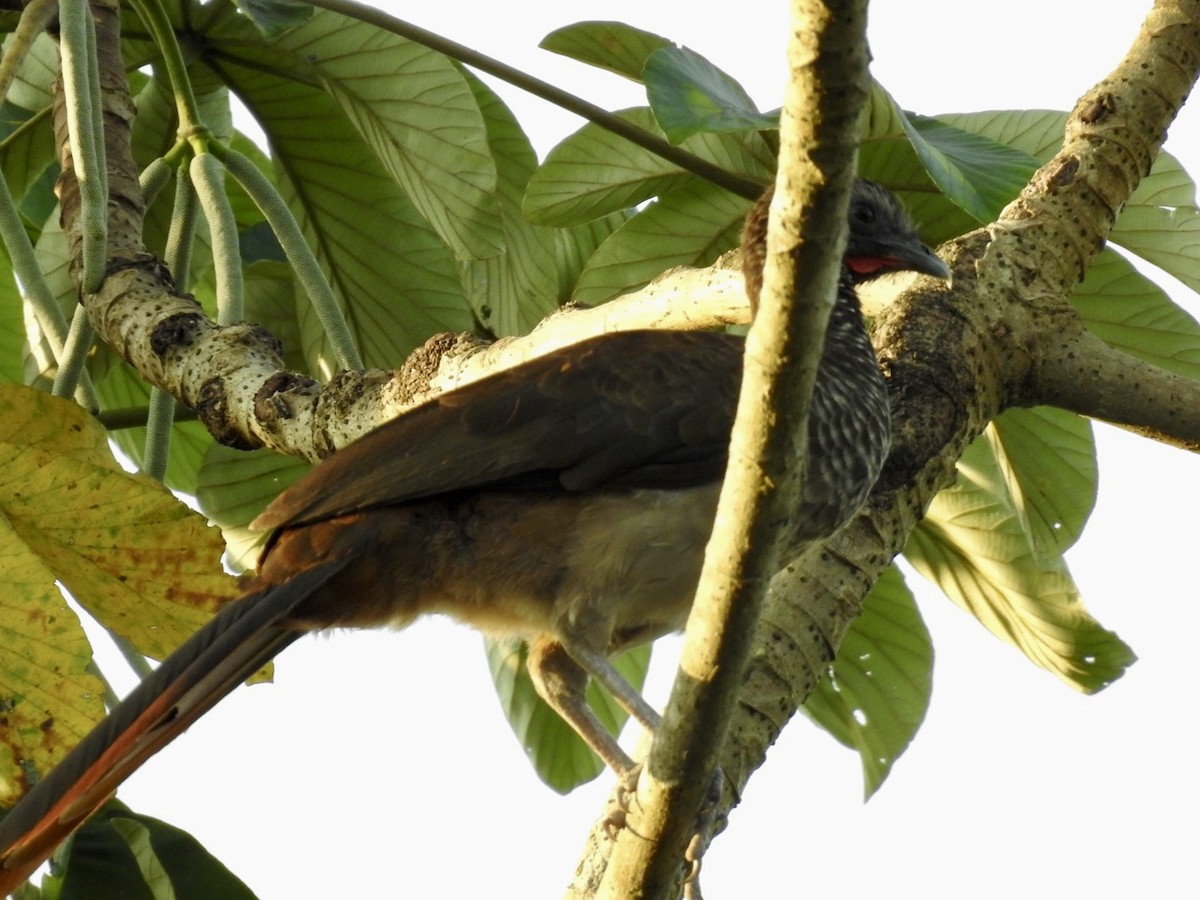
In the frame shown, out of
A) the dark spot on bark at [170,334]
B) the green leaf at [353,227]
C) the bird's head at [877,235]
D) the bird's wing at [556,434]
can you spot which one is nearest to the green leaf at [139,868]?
the bird's wing at [556,434]

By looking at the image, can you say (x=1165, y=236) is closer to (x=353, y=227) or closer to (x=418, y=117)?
(x=418, y=117)

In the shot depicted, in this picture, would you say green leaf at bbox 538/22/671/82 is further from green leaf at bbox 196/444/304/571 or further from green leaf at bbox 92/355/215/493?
green leaf at bbox 92/355/215/493

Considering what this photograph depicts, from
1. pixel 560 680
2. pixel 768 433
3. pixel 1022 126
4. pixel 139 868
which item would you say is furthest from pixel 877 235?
pixel 139 868

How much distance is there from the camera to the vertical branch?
1.34 meters

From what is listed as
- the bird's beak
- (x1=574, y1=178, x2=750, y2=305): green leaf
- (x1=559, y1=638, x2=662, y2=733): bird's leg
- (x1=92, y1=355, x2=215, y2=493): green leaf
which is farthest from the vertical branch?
(x1=92, y1=355, x2=215, y2=493): green leaf

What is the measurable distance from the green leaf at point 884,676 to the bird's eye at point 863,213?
0.77m

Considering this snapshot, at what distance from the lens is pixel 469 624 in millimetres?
2787

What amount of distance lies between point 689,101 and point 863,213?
101 cm

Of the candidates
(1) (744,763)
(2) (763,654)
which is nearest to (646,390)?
(2) (763,654)

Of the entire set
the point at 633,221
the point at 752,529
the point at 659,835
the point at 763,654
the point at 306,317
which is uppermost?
the point at 633,221

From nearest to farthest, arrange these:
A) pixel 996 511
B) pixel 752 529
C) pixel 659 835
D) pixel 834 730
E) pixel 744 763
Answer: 1. pixel 752 529
2. pixel 659 835
3. pixel 744 763
4. pixel 996 511
5. pixel 834 730

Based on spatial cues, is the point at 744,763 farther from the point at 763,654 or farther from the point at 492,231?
the point at 492,231

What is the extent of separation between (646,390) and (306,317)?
1.18 m

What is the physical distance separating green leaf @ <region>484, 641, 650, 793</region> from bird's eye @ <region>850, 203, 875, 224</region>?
1.12 meters
